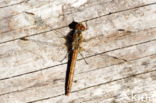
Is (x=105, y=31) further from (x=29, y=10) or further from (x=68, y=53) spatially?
(x=29, y=10)

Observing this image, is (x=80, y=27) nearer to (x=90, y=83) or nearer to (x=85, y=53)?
(x=85, y=53)

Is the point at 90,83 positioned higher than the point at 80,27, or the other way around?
the point at 80,27

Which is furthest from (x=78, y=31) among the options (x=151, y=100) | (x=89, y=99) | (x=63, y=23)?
(x=151, y=100)

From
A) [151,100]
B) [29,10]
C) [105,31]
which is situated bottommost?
[151,100]

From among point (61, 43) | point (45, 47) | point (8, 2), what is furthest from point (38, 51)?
point (8, 2)

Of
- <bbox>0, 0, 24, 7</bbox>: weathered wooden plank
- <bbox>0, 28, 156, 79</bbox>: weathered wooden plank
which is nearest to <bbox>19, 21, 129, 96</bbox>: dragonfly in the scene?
<bbox>0, 28, 156, 79</bbox>: weathered wooden plank

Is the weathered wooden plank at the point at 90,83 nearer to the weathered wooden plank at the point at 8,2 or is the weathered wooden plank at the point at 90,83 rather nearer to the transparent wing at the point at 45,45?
the transparent wing at the point at 45,45

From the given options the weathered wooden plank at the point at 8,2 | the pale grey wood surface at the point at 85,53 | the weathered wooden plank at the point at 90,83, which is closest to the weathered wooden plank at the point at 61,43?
the pale grey wood surface at the point at 85,53
